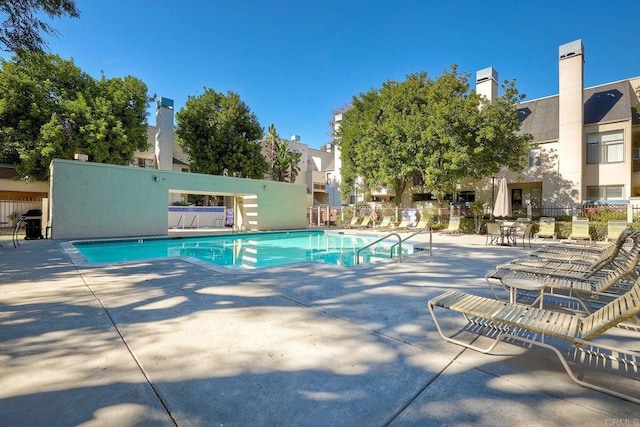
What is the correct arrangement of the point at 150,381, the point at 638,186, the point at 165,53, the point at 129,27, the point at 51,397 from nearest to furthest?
the point at 51,397, the point at 150,381, the point at 129,27, the point at 165,53, the point at 638,186

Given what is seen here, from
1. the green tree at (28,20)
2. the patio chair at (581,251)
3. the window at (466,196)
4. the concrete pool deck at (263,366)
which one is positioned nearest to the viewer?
the concrete pool deck at (263,366)

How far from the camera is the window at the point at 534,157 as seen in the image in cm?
2127

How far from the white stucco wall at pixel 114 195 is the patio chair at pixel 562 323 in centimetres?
1525

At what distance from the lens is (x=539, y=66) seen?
21578 millimetres

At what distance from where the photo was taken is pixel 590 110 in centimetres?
2077

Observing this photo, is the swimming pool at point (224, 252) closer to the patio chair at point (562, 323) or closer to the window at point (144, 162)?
the patio chair at point (562, 323)

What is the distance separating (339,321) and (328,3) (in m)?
15.9

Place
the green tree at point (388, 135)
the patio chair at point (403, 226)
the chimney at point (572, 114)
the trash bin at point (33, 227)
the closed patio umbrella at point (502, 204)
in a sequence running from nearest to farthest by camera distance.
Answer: the trash bin at point (33, 227) → the closed patio umbrella at point (502, 204) → the chimney at point (572, 114) → the patio chair at point (403, 226) → the green tree at point (388, 135)

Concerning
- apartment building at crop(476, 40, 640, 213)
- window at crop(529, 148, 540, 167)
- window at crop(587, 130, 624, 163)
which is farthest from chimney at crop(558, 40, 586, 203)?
window at crop(529, 148, 540, 167)

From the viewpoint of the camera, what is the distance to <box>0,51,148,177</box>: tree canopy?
19.5m

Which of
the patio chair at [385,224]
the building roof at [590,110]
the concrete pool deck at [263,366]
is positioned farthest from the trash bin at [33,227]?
the building roof at [590,110]

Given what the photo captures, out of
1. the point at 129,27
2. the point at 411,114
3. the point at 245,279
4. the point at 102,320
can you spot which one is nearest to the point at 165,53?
the point at 129,27

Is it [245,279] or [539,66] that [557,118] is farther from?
[245,279]

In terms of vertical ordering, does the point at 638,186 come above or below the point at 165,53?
below
